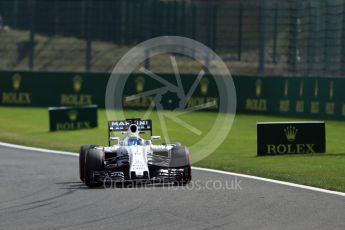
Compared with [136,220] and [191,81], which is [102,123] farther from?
[136,220]

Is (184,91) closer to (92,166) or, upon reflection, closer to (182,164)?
(182,164)


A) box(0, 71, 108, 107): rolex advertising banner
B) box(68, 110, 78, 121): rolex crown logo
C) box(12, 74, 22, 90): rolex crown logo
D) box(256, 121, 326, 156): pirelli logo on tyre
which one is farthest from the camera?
box(12, 74, 22, 90): rolex crown logo

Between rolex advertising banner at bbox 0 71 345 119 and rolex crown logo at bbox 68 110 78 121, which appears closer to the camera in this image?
rolex crown logo at bbox 68 110 78 121

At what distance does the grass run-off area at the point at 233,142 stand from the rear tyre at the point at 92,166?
358 cm

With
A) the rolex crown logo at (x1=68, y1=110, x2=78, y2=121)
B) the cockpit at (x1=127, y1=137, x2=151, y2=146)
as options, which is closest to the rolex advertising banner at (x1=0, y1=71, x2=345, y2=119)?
the rolex crown logo at (x1=68, y1=110, x2=78, y2=121)

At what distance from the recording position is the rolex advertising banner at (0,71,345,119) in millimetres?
35750

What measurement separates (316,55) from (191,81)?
5386 millimetres

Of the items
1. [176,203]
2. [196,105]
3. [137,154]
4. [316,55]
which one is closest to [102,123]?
[196,105]

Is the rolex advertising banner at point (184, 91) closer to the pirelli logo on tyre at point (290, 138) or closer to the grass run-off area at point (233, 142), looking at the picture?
the grass run-off area at point (233, 142)

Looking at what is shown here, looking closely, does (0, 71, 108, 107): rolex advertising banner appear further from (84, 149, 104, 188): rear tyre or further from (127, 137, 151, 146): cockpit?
(84, 149, 104, 188): rear tyre

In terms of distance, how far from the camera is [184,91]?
4122 cm

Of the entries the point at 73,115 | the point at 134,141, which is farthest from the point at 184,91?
the point at 134,141

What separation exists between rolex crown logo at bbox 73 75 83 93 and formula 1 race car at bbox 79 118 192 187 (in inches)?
962

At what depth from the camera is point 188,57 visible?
46531 millimetres
